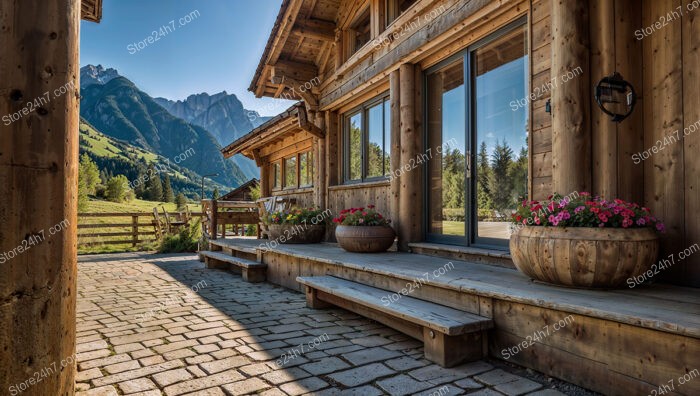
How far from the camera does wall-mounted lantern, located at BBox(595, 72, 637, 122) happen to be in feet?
9.73

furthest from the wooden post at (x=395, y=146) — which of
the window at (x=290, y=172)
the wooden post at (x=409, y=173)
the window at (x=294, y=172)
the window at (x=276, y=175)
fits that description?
the window at (x=276, y=175)

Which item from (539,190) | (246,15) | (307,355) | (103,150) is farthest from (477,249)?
(103,150)

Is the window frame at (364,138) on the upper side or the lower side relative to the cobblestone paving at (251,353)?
upper

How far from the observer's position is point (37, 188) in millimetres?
1716

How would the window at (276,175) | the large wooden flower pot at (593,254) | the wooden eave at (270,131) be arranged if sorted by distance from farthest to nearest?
1. the window at (276,175)
2. the wooden eave at (270,131)
3. the large wooden flower pot at (593,254)

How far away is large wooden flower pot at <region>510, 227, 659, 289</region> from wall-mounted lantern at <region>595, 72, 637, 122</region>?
91cm

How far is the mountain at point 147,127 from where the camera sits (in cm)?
13000

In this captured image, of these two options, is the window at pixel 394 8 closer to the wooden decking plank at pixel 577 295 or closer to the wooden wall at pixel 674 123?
the wooden wall at pixel 674 123

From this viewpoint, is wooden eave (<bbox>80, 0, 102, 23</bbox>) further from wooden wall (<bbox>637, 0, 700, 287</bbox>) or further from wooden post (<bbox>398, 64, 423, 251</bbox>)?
wooden wall (<bbox>637, 0, 700, 287</bbox>)

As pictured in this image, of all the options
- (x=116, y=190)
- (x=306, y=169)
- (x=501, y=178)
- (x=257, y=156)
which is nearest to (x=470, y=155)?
(x=501, y=178)

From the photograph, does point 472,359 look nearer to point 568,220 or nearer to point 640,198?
point 568,220

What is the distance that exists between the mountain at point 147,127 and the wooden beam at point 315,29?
123 m

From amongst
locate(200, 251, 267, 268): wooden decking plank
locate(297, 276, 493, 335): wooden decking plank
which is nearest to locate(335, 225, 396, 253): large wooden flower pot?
locate(297, 276, 493, 335): wooden decking plank

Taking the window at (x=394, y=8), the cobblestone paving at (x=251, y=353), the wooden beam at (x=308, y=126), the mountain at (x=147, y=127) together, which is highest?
the mountain at (x=147, y=127)
